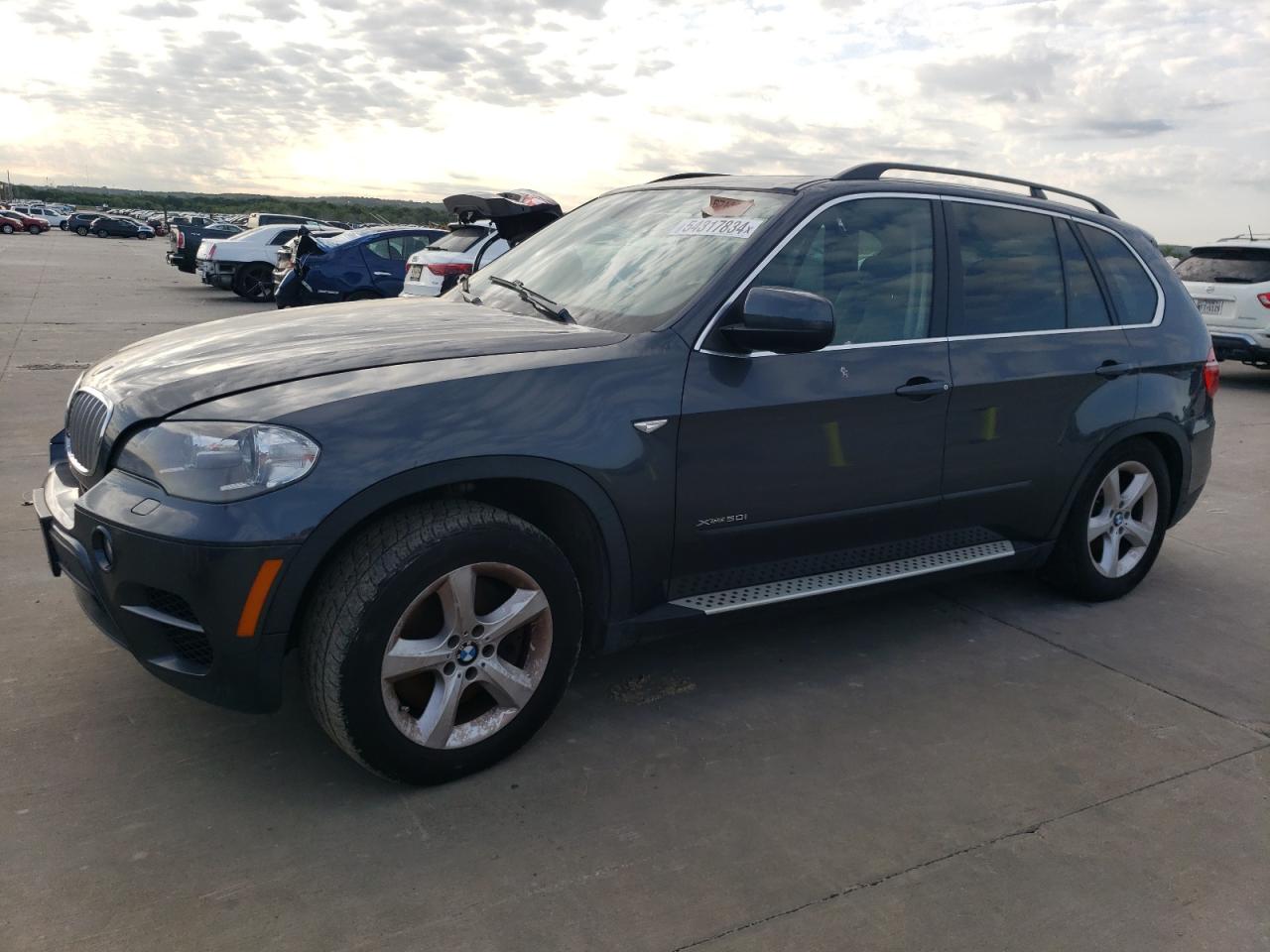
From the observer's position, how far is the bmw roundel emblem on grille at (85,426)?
9.86 feet

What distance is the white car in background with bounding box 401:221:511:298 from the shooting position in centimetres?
1216

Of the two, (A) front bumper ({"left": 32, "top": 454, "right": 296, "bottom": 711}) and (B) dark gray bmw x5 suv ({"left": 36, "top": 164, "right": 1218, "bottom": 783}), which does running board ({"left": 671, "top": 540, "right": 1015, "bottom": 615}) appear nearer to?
(B) dark gray bmw x5 suv ({"left": 36, "top": 164, "right": 1218, "bottom": 783})

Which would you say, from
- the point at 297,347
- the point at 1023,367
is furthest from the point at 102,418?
the point at 1023,367

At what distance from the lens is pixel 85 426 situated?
315 centimetres

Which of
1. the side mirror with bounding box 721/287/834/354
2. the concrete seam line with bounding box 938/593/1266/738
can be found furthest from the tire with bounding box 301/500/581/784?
the concrete seam line with bounding box 938/593/1266/738

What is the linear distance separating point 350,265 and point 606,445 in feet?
40.7

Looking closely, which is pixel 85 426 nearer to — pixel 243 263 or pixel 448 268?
pixel 448 268

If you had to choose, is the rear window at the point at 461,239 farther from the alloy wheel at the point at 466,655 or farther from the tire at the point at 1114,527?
the alloy wheel at the point at 466,655

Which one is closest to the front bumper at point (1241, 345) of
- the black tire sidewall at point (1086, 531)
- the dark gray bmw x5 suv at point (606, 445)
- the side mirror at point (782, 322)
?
the black tire sidewall at point (1086, 531)

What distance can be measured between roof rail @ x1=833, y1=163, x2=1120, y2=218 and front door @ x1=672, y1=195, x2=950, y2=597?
0.43ft

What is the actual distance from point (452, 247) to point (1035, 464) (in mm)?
9763

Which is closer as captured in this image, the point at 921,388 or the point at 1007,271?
the point at 921,388

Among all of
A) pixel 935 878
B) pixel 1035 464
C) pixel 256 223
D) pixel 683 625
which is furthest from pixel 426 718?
pixel 256 223

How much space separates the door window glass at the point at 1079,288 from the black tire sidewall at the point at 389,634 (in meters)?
2.58
